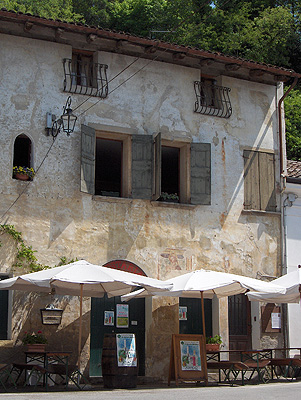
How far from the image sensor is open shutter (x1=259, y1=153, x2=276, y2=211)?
17108 mm

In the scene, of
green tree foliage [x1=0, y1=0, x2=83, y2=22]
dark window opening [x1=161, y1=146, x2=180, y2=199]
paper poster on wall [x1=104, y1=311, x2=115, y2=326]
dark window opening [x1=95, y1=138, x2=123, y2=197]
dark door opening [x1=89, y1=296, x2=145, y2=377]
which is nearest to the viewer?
dark door opening [x1=89, y1=296, x2=145, y2=377]

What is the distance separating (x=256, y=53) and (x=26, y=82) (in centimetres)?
1565

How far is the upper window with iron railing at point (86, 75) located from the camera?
15.3 metres

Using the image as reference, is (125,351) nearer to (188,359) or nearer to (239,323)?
(188,359)

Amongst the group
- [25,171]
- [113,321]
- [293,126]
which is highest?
[293,126]

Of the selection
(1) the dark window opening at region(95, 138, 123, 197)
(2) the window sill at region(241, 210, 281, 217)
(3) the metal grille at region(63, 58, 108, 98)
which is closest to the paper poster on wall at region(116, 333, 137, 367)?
(2) the window sill at region(241, 210, 281, 217)

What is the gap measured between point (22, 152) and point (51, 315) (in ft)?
12.7

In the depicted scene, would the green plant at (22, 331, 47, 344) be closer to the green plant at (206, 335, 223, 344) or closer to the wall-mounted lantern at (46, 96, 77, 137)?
the green plant at (206, 335, 223, 344)

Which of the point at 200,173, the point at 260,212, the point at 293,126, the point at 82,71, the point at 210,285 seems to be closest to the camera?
the point at 210,285

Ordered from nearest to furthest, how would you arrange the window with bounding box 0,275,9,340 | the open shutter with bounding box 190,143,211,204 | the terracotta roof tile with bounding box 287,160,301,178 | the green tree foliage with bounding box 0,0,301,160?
the window with bounding box 0,275,9,340 → the open shutter with bounding box 190,143,211,204 → the terracotta roof tile with bounding box 287,160,301,178 → the green tree foliage with bounding box 0,0,301,160

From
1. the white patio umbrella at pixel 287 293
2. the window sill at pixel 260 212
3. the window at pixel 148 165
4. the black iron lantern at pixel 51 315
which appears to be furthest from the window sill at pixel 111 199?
the white patio umbrella at pixel 287 293

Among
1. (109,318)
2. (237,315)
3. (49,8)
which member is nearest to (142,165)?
(109,318)

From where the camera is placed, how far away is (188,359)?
13.2m

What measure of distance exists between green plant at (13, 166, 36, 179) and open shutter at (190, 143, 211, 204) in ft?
13.1
